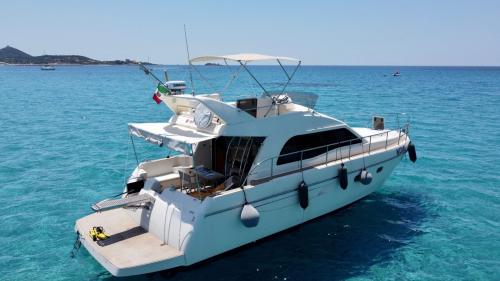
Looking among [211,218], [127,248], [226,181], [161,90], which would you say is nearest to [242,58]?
[161,90]

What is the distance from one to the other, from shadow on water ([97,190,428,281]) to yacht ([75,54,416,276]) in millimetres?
537

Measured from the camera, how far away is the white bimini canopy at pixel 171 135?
7.51 meters

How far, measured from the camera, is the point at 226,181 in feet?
27.6

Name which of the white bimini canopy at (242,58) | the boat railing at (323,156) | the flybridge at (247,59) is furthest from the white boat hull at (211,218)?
the white bimini canopy at (242,58)

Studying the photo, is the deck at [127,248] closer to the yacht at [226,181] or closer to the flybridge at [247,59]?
the yacht at [226,181]

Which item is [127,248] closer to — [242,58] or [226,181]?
[226,181]

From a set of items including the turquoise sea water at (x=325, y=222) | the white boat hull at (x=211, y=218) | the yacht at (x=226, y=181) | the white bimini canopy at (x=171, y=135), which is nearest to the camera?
the white boat hull at (x=211, y=218)

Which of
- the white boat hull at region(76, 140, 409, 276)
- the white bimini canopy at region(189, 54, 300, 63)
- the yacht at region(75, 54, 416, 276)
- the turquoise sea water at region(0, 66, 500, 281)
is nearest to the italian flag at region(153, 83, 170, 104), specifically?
the yacht at region(75, 54, 416, 276)

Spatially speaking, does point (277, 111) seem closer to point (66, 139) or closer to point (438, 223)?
point (438, 223)

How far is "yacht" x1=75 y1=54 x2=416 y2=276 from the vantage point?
7.21m

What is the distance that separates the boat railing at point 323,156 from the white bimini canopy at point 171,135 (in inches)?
53.5

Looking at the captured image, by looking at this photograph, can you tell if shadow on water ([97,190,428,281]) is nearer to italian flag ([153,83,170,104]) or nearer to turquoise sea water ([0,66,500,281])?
turquoise sea water ([0,66,500,281])

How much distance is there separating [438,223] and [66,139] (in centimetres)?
1921

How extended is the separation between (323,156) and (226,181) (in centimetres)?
279
